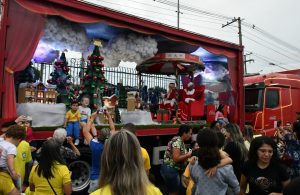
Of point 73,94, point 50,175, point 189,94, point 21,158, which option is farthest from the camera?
point 189,94

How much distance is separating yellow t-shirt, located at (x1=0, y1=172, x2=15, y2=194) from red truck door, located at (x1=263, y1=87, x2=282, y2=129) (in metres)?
9.63

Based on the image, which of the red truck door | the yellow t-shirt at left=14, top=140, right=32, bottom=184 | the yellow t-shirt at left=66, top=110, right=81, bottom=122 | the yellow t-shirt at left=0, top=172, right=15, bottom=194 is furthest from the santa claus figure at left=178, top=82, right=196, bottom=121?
the yellow t-shirt at left=0, top=172, right=15, bottom=194

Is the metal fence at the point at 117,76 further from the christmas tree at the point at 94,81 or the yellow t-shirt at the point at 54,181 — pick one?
the yellow t-shirt at the point at 54,181

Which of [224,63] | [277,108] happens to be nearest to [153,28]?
[224,63]

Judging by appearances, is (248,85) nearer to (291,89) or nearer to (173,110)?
(291,89)

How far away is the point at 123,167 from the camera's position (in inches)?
77.4

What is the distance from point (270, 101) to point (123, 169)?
10785mm

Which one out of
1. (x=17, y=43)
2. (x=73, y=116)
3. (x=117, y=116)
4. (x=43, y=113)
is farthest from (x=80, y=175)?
(x=17, y=43)

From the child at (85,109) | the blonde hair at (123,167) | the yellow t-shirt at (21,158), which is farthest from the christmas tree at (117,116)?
the blonde hair at (123,167)

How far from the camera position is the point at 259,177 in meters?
3.23

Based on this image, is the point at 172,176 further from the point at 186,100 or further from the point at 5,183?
the point at 186,100

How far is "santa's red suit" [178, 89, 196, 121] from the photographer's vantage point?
10570 mm

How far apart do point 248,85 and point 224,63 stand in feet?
5.54

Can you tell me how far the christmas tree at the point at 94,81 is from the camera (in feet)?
27.4
